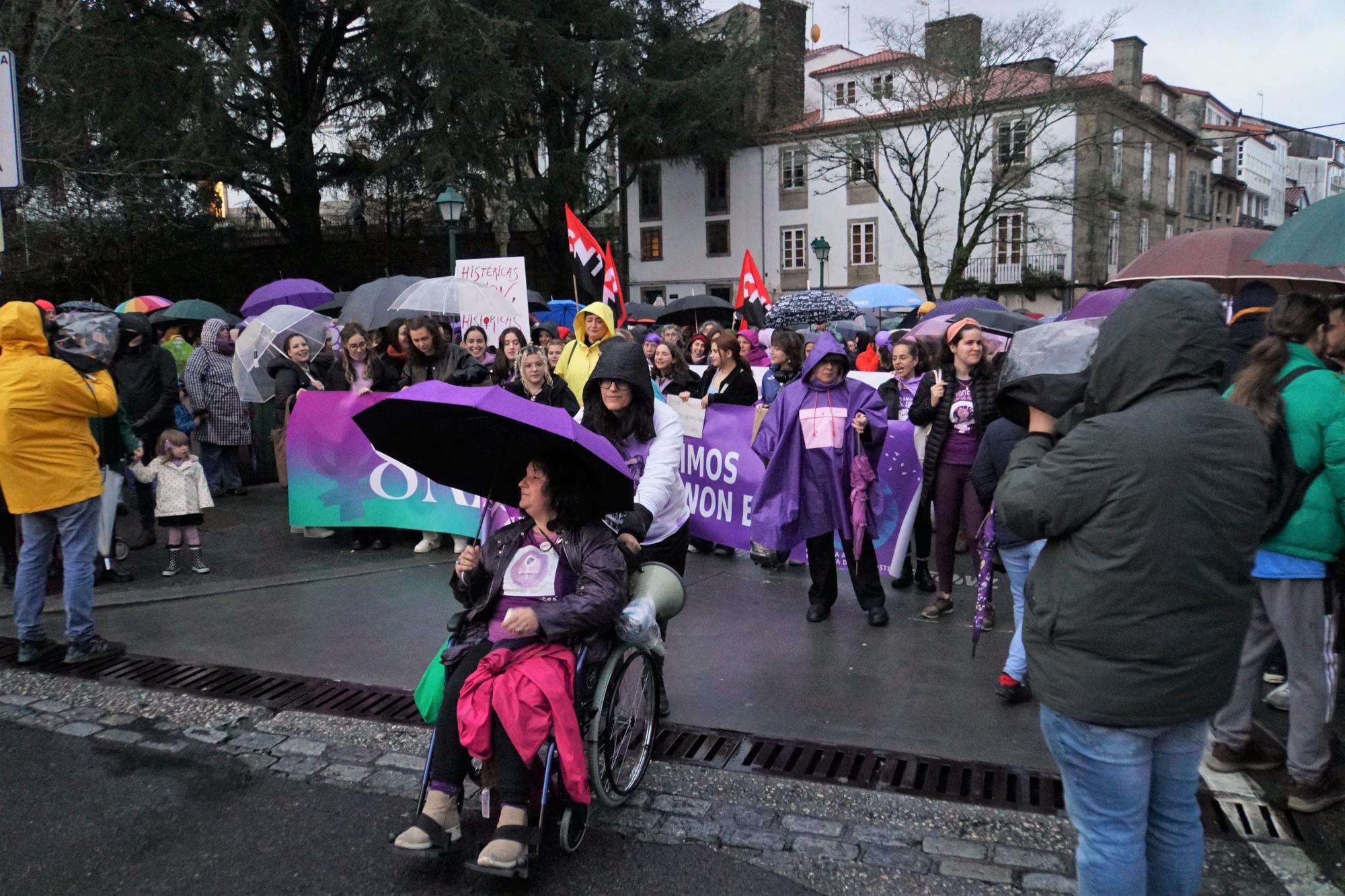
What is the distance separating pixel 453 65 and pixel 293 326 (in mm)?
16888

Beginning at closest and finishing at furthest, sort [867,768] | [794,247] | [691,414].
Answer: [867,768] → [691,414] → [794,247]

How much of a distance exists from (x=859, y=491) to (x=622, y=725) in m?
2.82

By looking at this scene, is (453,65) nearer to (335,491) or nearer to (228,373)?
(228,373)

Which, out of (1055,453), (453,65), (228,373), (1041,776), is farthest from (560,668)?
(453,65)

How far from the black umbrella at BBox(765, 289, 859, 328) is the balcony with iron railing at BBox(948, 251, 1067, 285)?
28348 millimetres

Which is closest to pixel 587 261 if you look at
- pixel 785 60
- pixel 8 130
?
pixel 8 130

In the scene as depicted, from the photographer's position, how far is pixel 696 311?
22016mm

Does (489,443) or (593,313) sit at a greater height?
(593,313)

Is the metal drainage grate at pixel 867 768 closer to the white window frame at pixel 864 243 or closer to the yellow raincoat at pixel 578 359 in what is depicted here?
the yellow raincoat at pixel 578 359

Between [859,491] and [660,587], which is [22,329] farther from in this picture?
[859,491]

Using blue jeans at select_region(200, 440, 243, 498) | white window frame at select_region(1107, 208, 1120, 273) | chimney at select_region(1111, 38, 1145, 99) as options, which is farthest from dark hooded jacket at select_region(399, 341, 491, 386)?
chimney at select_region(1111, 38, 1145, 99)

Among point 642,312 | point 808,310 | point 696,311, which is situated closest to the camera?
point 808,310

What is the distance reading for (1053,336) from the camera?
2812 mm

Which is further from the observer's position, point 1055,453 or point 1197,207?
point 1197,207
